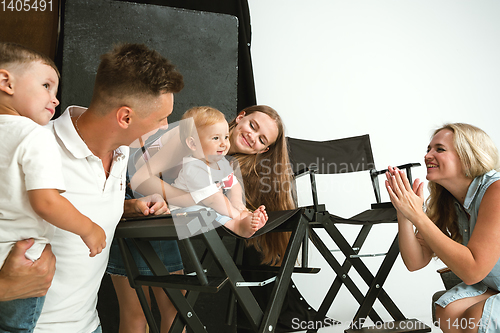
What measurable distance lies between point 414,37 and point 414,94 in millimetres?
512

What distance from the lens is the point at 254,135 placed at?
172cm

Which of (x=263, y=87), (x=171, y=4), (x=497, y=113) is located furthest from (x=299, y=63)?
(x=497, y=113)

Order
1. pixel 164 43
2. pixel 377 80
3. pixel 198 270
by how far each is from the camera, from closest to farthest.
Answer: pixel 198 270
pixel 164 43
pixel 377 80

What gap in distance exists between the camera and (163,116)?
103 centimetres

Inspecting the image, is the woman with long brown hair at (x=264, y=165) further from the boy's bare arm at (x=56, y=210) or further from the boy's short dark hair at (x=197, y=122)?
the boy's bare arm at (x=56, y=210)

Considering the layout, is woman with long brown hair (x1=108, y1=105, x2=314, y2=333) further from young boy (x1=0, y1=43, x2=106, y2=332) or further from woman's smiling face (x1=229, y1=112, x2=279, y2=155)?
young boy (x1=0, y1=43, x2=106, y2=332)

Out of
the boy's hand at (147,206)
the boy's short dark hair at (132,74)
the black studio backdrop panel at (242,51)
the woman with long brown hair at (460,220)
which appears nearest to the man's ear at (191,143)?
the boy's hand at (147,206)

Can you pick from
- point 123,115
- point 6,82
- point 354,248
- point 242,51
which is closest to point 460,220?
point 354,248

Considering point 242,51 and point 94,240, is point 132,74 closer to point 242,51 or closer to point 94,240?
point 94,240

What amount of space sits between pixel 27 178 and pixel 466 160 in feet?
4.57

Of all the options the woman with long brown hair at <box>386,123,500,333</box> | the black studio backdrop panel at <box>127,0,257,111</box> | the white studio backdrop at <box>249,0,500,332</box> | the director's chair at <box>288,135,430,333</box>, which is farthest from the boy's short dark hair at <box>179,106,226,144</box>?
the white studio backdrop at <box>249,0,500,332</box>

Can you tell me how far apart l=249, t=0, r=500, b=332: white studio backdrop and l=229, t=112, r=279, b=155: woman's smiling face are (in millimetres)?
886

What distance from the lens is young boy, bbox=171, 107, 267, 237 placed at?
4.05ft

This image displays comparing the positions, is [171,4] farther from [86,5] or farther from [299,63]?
[299,63]
